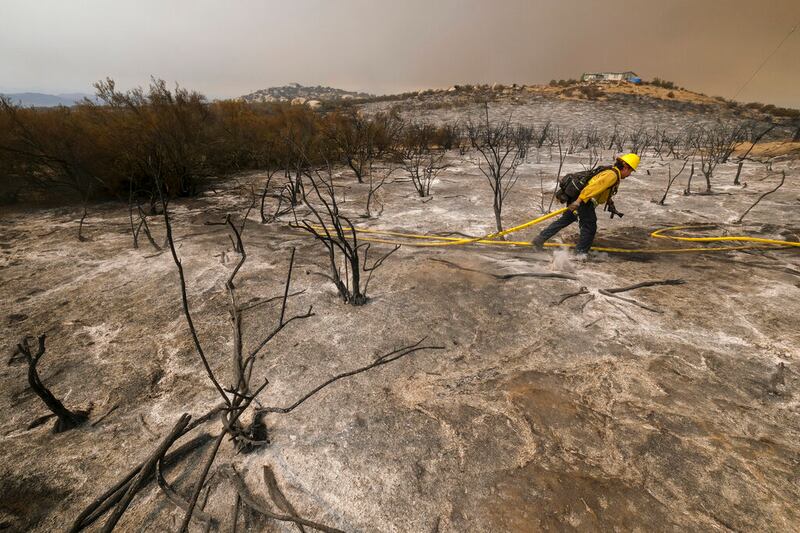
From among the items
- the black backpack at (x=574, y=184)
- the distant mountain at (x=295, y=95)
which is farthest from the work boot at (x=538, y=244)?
the distant mountain at (x=295, y=95)

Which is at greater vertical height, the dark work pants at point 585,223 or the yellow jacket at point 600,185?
the yellow jacket at point 600,185

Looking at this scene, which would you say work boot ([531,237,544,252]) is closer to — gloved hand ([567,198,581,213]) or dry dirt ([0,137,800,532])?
dry dirt ([0,137,800,532])

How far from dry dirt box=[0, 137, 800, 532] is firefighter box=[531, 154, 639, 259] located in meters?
0.35

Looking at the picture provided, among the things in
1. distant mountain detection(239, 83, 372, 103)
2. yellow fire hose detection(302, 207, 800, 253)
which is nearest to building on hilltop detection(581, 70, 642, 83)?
distant mountain detection(239, 83, 372, 103)

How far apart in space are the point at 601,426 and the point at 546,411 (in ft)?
1.00

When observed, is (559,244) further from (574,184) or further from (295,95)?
(295,95)

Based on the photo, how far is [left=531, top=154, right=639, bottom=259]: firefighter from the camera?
3.94 m

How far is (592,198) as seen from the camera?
4.10 metres

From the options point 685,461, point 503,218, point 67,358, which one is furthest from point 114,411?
point 503,218

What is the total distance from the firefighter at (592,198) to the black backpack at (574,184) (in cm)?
2

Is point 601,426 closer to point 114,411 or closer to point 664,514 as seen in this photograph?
point 664,514

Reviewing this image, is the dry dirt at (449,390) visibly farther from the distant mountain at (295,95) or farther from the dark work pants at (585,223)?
the distant mountain at (295,95)

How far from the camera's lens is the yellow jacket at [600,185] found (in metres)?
3.91

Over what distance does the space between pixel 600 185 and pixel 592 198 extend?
0.21 meters
